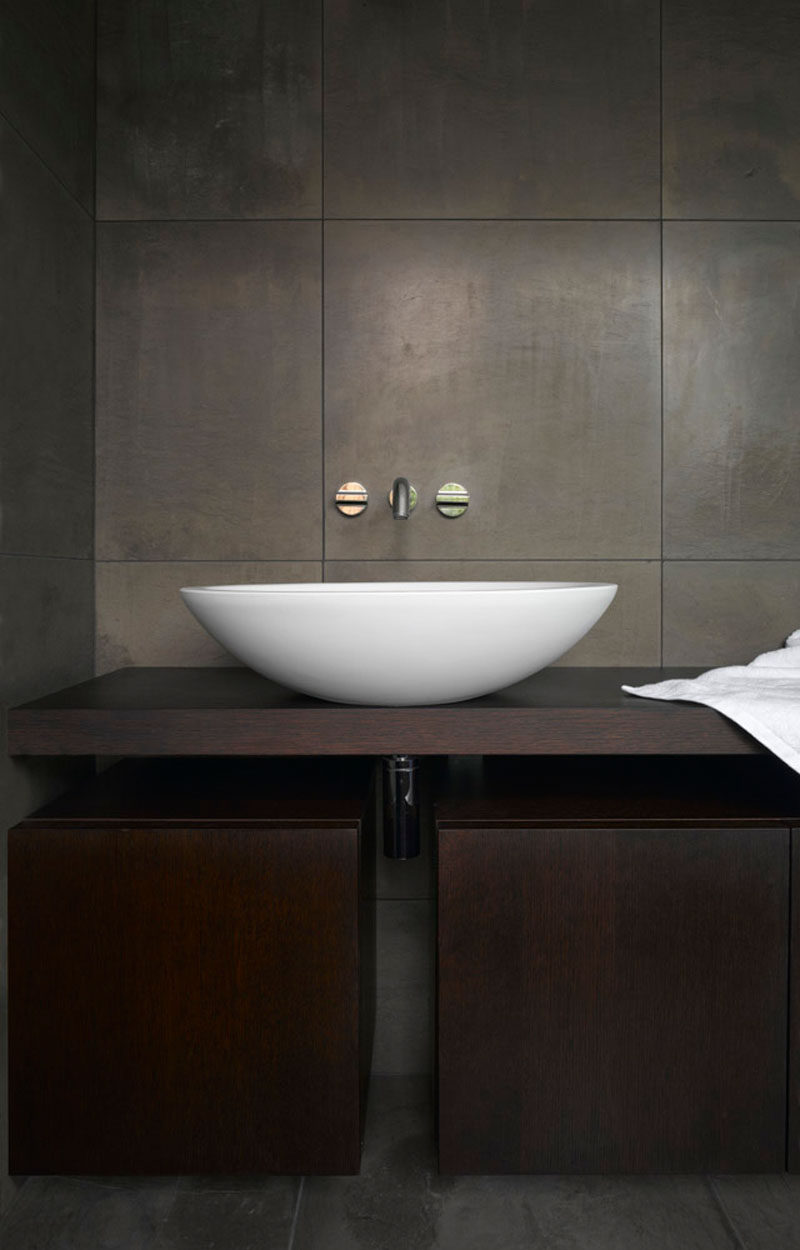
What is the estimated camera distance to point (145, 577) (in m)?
1.93

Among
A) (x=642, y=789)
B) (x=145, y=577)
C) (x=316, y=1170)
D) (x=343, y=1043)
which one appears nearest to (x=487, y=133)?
(x=145, y=577)

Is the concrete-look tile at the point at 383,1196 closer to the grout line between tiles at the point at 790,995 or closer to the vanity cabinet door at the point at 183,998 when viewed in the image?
the vanity cabinet door at the point at 183,998

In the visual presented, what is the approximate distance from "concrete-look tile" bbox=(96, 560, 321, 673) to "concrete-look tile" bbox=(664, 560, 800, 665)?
74 centimetres

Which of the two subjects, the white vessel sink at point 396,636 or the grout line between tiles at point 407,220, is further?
the grout line between tiles at point 407,220

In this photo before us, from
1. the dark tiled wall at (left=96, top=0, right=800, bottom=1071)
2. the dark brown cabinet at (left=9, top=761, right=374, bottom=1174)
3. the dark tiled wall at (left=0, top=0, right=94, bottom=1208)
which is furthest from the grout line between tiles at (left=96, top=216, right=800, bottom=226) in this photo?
the dark brown cabinet at (left=9, top=761, right=374, bottom=1174)

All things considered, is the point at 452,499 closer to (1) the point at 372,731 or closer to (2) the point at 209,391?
(2) the point at 209,391

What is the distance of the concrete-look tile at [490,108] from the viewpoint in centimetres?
190

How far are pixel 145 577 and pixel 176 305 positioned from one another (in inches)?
21.6

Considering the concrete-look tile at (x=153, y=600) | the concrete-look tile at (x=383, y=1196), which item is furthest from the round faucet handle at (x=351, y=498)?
the concrete-look tile at (x=383, y=1196)

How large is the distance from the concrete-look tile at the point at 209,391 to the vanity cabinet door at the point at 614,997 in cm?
84

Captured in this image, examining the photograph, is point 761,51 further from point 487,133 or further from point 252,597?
point 252,597

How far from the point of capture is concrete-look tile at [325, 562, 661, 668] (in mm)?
1924

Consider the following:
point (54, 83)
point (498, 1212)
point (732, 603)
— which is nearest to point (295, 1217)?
point (498, 1212)

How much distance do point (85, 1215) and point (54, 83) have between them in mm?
1863
